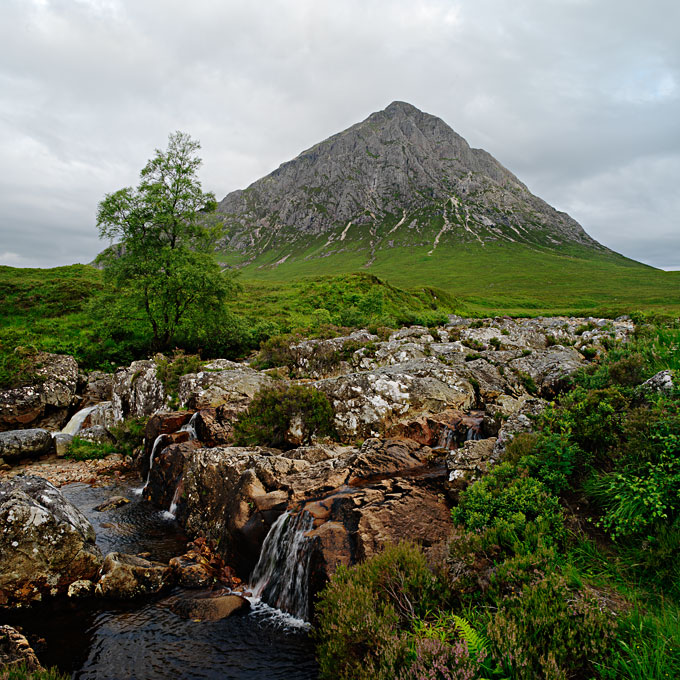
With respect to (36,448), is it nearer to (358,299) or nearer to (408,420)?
(408,420)

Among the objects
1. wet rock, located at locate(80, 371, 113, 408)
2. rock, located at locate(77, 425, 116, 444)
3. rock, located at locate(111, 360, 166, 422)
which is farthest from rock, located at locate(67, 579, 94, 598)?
wet rock, located at locate(80, 371, 113, 408)

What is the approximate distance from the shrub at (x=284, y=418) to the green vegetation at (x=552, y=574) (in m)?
9.09

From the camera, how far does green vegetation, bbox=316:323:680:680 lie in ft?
14.6

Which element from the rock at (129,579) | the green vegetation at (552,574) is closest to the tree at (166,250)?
the rock at (129,579)

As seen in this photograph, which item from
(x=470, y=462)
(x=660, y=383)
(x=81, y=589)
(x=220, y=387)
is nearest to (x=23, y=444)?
(x=220, y=387)

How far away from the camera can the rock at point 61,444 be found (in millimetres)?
22650

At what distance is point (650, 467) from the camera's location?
21.4 feet

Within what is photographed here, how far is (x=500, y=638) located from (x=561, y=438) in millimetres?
5086

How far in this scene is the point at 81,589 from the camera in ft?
33.4

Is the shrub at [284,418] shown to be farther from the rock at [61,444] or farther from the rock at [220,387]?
the rock at [61,444]

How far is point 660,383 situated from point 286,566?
32.7 ft

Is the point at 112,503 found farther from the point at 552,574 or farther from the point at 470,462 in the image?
the point at 552,574

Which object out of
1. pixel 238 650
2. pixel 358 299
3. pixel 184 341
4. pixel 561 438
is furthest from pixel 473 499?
pixel 358 299

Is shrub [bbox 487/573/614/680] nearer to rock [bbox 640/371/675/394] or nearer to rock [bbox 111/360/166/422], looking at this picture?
rock [bbox 640/371/675/394]
